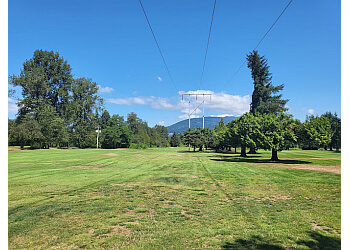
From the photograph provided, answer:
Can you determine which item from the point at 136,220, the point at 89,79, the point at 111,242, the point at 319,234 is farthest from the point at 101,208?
the point at 89,79

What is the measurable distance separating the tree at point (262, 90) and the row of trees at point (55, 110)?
4589 cm

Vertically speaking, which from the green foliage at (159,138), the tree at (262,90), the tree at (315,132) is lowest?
the green foliage at (159,138)

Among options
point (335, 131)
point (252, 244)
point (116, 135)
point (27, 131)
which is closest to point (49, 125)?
point (27, 131)

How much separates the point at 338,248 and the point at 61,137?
205ft

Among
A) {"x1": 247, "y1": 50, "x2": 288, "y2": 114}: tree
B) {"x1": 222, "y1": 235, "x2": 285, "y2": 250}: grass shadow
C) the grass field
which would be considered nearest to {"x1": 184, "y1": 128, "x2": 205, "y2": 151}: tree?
{"x1": 247, "y1": 50, "x2": 288, "y2": 114}: tree

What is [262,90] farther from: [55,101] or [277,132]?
[55,101]

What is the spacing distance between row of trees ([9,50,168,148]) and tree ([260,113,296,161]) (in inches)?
1915

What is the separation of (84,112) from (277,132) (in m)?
63.1

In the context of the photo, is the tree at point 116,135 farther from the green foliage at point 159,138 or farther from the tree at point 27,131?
the green foliage at point 159,138

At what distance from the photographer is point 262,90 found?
56.4m

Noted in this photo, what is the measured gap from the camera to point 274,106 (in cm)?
5356

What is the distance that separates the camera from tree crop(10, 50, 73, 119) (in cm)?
5269

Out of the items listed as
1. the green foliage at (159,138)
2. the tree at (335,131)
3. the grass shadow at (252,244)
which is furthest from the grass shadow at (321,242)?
the green foliage at (159,138)

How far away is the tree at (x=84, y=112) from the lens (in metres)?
69.8
